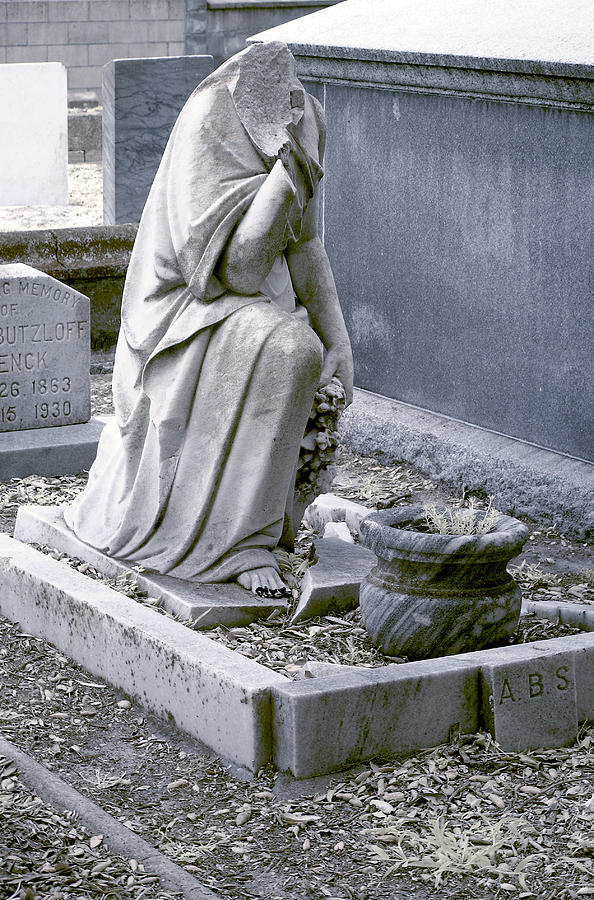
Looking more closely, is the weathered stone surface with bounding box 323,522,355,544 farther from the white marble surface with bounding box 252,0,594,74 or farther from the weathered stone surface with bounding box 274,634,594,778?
the white marble surface with bounding box 252,0,594,74

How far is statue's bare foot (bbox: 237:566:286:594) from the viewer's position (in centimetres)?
484

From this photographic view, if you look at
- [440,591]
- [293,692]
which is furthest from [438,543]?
[293,692]

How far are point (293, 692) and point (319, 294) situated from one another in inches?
69.2

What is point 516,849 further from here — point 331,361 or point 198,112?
point 198,112

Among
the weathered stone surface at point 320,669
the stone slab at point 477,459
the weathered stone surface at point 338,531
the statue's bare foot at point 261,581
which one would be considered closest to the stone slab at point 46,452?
the stone slab at point 477,459

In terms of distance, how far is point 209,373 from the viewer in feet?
15.8

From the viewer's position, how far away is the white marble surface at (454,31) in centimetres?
643

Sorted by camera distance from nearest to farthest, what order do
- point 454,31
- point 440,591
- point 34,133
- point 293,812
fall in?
point 293,812, point 440,591, point 454,31, point 34,133

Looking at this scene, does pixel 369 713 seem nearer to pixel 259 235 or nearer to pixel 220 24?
pixel 259 235

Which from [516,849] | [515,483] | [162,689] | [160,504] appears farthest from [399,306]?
[516,849]

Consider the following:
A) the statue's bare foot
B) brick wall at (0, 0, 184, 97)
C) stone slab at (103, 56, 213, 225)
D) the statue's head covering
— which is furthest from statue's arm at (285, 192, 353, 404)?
brick wall at (0, 0, 184, 97)

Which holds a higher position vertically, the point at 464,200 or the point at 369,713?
the point at 464,200

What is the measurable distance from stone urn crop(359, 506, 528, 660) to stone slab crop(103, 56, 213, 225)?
28.4 feet

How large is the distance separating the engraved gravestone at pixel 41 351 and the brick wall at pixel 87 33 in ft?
41.7
